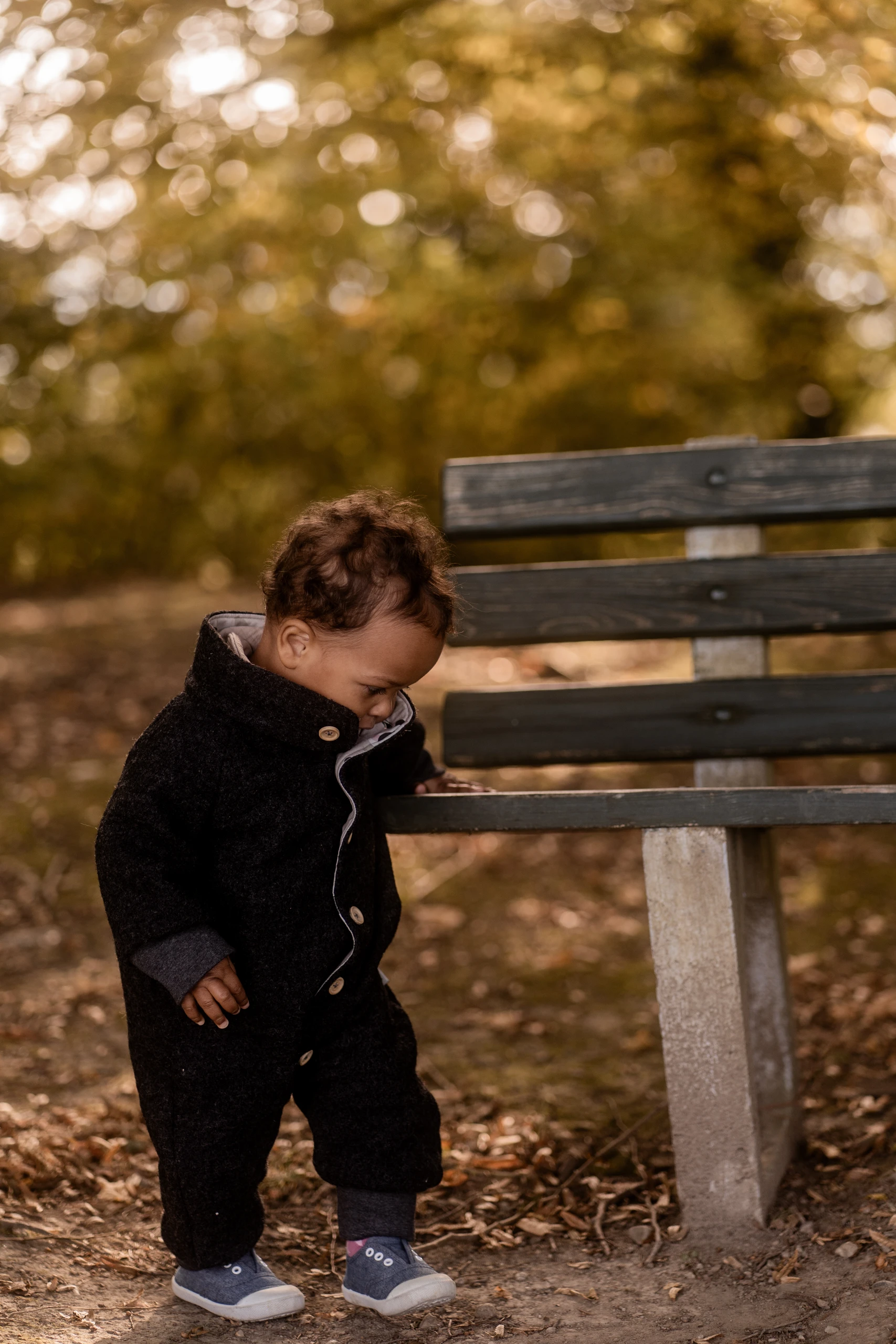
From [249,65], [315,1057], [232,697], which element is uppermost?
[249,65]

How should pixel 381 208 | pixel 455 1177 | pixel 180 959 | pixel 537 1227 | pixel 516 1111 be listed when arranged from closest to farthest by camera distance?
pixel 180 959 → pixel 537 1227 → pixel 455 1177 → pixel 516 1111 → pixel 381 208

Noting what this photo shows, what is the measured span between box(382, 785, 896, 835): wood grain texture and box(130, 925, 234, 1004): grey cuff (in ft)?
1.76

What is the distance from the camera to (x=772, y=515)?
3.38 meters

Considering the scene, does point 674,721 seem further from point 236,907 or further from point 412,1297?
point 412,1297

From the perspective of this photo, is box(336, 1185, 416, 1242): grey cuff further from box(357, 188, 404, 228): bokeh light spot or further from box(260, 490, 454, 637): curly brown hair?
box(357, 188, 404, 228): bokeh light spot

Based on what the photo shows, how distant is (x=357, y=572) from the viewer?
2.38m

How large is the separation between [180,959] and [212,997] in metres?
0.09

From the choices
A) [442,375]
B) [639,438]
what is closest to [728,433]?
[639,438]

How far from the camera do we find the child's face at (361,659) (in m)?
2.39

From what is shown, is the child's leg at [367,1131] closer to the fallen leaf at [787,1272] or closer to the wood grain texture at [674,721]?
the fallen leaf at [787,1272]

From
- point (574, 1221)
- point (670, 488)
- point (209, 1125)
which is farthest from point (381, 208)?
point (209, 1125)

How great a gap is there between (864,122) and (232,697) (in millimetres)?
3886

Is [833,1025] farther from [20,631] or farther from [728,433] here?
[728,433]

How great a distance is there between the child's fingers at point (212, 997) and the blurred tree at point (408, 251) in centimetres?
400
